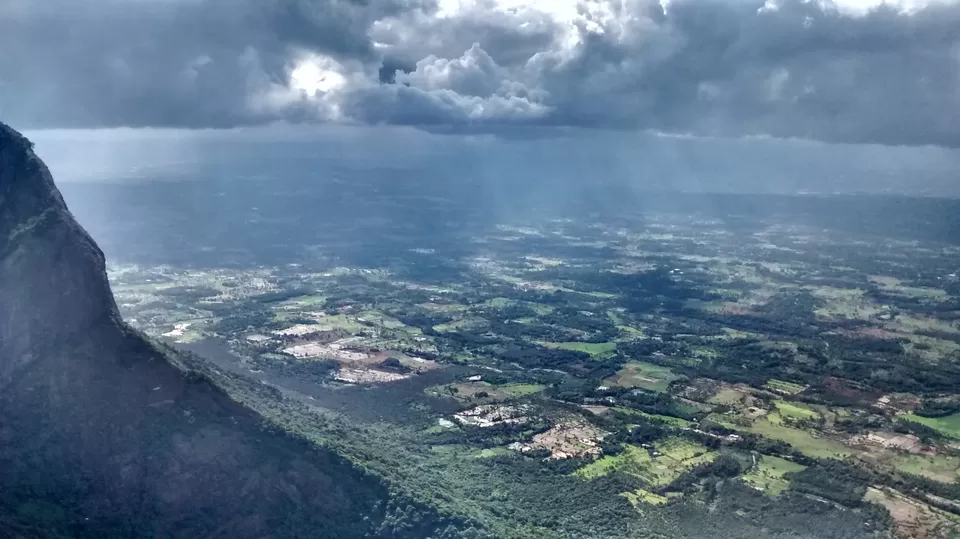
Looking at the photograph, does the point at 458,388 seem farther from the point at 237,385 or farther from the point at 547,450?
the point at 237,385

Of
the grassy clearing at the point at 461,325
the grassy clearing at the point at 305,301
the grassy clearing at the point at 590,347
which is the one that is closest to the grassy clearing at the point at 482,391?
the grassy clearing at the point at 590,347

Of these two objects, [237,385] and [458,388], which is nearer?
[237,385]

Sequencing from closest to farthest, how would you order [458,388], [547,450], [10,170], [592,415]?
1. [10,170]
2. [547,450]
3. [592,415]
4. [458,388]

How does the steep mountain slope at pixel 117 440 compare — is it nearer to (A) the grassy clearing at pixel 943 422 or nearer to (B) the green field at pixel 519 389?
(B) the green field at pixel 519 389

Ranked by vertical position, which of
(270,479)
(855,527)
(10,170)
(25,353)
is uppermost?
(10,170)

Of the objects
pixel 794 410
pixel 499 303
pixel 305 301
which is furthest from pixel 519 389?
pixel 305 301

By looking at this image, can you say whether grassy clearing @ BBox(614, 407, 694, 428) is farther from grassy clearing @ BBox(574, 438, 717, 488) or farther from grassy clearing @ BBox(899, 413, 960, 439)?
grassy clearing @ BBox(899, 413, 960, 439)

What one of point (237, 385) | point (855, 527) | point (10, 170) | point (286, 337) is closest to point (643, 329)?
point (286, 337)

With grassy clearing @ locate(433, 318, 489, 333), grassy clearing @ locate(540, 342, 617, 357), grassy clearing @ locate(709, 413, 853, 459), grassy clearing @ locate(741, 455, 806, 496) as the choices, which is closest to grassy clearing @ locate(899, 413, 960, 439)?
grassy clearing @ locate(709, 413, 853, 459)
